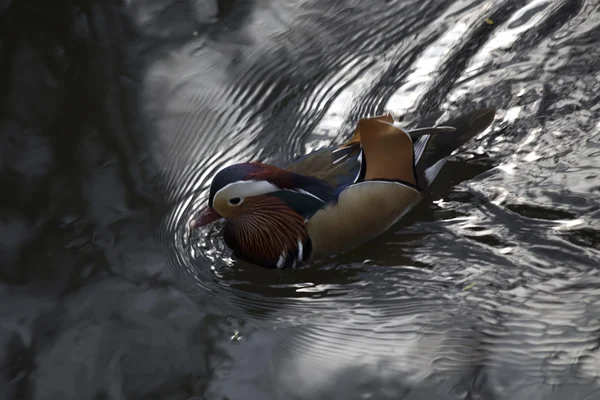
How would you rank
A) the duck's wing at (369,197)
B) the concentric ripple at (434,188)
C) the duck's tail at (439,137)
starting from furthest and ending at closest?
the duck's tail at (439,137) → the duck's wing at (369,197) → the concentric ripple at (434,188)

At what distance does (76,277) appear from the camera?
4031mm

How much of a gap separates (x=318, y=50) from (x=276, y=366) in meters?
2.71

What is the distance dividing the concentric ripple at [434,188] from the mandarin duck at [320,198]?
0.37 ft

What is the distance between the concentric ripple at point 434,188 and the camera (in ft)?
11.3

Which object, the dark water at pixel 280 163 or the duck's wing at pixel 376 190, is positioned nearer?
the dark water at pixel 280 163

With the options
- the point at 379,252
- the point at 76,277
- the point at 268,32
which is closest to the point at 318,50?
the point at 268,32

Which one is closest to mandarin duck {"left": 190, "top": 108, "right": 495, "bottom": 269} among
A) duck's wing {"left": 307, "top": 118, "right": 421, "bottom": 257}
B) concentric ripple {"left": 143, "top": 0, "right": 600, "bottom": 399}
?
duck's wing {"left": 307, "top": 118, "right": 421, "bottom": 257}

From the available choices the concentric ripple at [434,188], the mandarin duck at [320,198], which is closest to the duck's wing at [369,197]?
the mandarin duck at [320,198]

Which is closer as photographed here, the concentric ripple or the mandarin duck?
the concentric ripple

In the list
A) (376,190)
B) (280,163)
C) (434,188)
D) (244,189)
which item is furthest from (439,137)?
(244,189)

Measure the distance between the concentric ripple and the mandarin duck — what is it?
11 centimetres

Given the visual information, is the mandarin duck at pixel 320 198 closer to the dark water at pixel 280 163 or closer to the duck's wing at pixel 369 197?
the duck's wing at pixel 369 197

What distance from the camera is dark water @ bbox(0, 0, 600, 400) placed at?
11.4 ft

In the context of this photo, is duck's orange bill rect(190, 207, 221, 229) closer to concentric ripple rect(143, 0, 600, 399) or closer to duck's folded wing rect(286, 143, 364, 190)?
concentric ripple rect(143, 0, 600, 399)
